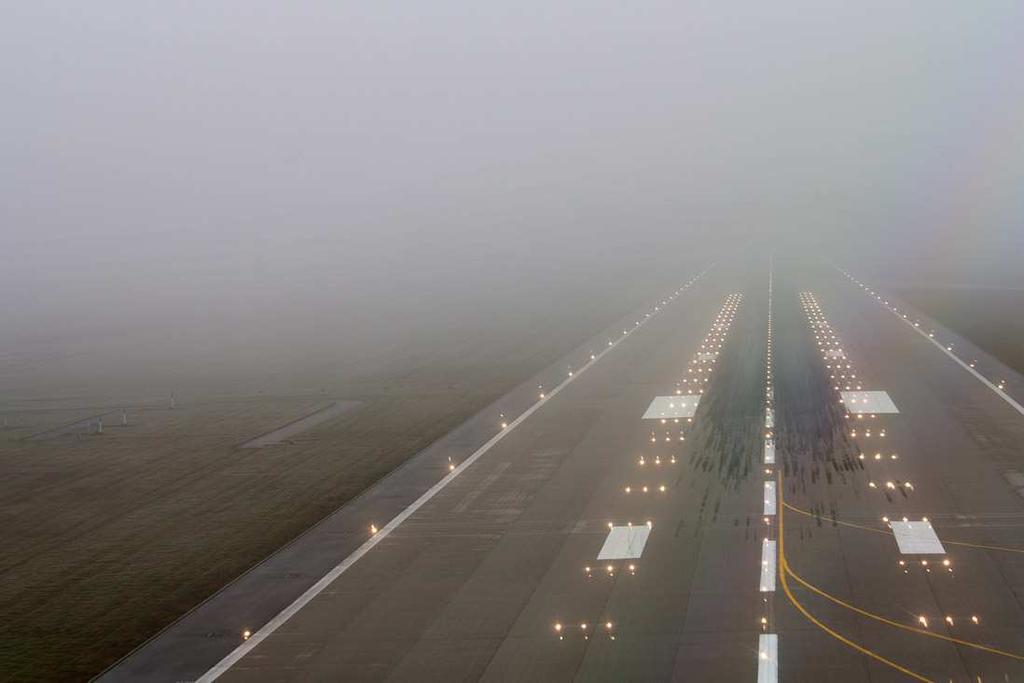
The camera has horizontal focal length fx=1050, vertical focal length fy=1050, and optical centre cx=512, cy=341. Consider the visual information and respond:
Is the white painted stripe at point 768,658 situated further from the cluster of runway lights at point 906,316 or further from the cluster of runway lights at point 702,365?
the cluster of runway lights at point 906,316

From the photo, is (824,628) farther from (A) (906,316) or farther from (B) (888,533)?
(A) (906,316)

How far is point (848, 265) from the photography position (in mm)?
159375

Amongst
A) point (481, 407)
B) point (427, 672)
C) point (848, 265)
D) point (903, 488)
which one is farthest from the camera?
point (848, 265)

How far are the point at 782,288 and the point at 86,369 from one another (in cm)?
7624

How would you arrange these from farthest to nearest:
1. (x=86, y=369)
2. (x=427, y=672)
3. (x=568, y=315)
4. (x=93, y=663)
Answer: (x=568, y=315) → (x=86, y=369) → (x=93, y=663) → (x=427, y=672)

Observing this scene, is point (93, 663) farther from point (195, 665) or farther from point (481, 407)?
point (481, 407)

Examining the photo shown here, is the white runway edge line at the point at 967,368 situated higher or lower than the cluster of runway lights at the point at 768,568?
higher

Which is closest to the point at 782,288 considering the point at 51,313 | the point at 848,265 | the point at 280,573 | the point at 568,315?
the point at 568,315

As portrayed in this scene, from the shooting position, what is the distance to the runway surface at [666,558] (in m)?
23.2

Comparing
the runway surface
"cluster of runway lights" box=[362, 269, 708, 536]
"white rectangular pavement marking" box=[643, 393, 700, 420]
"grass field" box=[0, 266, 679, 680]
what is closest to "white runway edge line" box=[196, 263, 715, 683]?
the runway surface

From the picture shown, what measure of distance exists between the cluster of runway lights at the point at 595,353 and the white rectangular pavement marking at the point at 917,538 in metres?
15.9

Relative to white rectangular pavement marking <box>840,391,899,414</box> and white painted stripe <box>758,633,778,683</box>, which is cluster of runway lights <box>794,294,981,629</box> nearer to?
white rectangular pavement marking <box>840,391,899,414</box>

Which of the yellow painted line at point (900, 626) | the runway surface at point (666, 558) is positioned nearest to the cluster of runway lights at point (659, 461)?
the runway surface at point (666, 558)

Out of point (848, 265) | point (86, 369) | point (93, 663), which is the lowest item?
point (93, 663)
